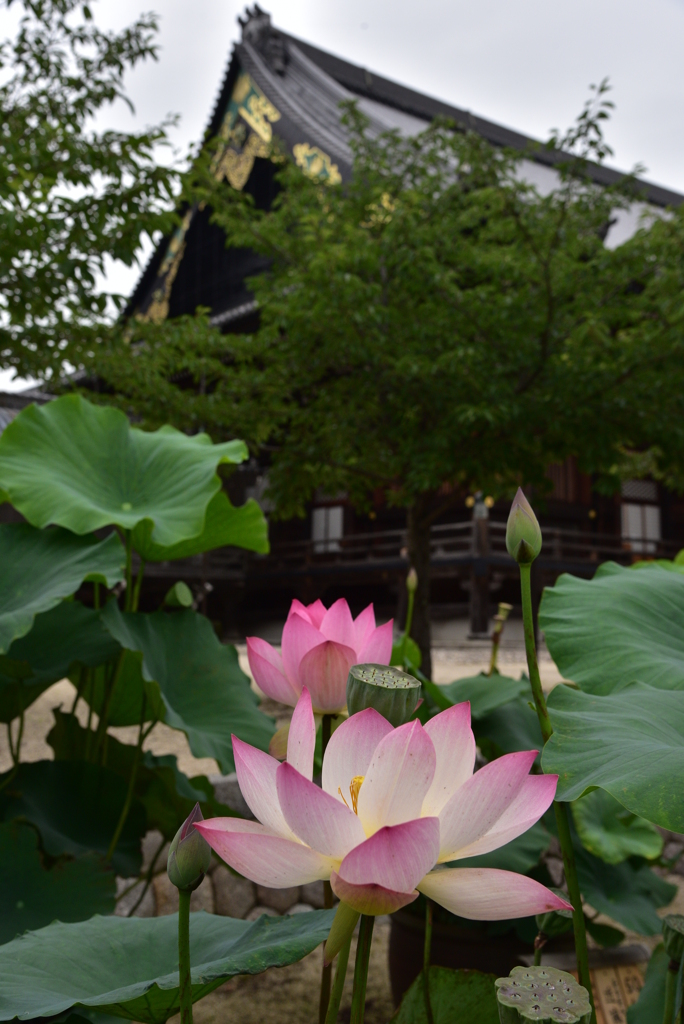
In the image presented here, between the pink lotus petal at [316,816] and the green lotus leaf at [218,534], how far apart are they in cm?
98

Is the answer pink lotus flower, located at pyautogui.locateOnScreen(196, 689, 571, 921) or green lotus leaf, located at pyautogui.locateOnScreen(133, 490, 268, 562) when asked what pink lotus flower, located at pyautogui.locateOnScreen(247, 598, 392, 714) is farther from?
green lotus leaf, located at pyautogui.locateOnScreen(133, 490, 268, 562)

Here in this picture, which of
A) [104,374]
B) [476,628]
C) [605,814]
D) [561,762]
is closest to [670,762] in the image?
[561,762]

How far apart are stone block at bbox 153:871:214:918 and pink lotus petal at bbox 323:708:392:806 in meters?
2.06

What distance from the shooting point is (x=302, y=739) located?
414mm

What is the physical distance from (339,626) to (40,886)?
2.63 ft

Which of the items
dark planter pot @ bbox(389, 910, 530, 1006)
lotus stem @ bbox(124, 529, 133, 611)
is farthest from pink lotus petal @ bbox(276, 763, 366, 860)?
dark planter pot @ bbox(389, 910, 530, 1006)

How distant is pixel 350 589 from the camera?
10883 millimetres

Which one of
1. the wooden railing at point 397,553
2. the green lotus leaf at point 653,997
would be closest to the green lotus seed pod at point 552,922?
the green lotus leaf at point 653,997

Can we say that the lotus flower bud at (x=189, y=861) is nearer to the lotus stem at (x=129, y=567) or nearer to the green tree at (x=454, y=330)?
the lotus stem at (x=129, y=567)

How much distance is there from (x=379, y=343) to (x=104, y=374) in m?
1.55

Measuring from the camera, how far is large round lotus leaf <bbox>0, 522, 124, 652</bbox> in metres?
1.10

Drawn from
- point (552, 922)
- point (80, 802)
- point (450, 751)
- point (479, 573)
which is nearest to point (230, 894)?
point (80, 802)

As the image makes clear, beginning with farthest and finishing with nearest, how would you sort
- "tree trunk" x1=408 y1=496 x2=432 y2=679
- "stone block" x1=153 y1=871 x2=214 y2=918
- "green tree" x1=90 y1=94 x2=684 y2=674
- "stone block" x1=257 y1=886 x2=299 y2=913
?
"tree trunk" x1=408 y1=496 x2=432 y2=679 < "green tree" x1=90 y1=94 x2=684 y2=674 < "stone block" x1=257 y1=886 x2=299 y2=913 < "stone block" x1=153 y1=871 x2=214 y2=918

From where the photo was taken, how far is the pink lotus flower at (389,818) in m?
0.35
